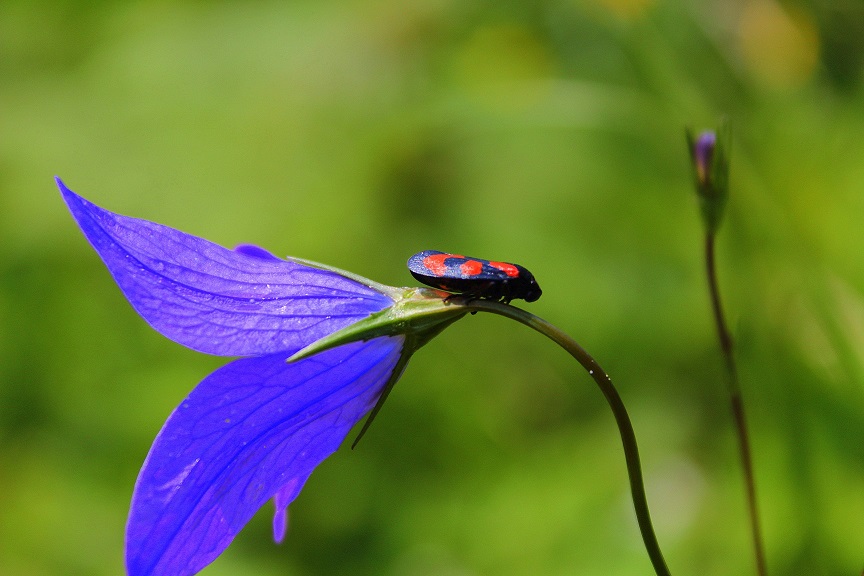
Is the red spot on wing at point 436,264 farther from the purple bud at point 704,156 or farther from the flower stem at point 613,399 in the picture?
the purple bud at point 704,156

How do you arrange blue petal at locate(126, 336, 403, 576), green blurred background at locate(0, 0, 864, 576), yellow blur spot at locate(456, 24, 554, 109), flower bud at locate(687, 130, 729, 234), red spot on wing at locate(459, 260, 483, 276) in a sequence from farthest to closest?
yellow blur spot at locate(456, 24, 554, 109), green blurred background at locate(0, 0, 864, 576), flower bud at locate(687, 130, 729, 234), red spot on wing at locate(459, 260, 483, 276), blue petal at locate(126, 336, 403, 576)

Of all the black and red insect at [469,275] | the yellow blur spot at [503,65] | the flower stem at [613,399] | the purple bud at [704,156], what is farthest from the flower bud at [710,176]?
the yellow blur spot at [503,65]

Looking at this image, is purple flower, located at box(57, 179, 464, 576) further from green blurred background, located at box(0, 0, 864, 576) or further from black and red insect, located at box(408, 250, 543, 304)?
green blurred background, located at box(0, 0, 864, 576)

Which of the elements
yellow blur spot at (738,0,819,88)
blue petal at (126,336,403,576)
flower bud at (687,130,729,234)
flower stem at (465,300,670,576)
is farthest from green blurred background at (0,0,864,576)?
blue petal at (126,336,403,576)

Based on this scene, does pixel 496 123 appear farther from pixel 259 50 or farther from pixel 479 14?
pixel 259 50

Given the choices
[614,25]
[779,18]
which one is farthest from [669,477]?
[779,18]
